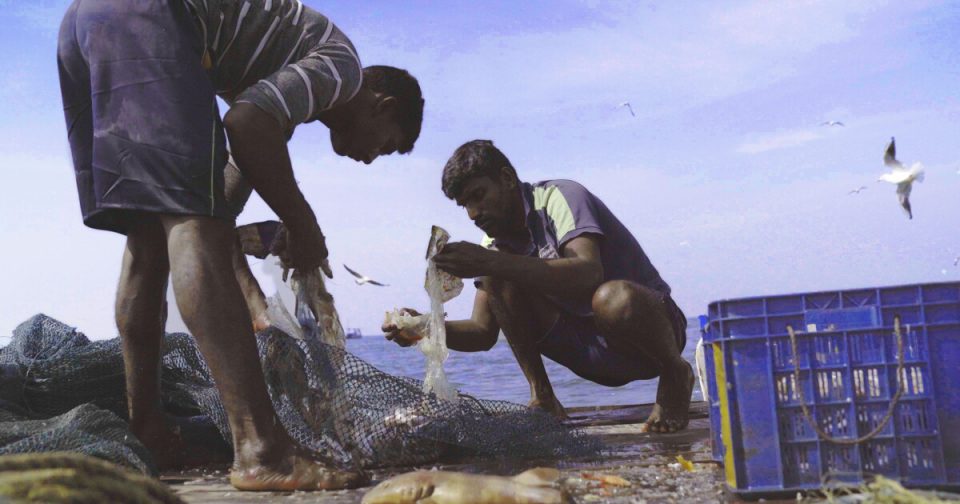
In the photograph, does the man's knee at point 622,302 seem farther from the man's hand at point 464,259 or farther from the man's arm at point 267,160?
the man's arm at point 267,160

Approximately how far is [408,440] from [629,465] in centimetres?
87

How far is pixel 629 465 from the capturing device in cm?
335

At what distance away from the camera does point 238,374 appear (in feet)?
9.52

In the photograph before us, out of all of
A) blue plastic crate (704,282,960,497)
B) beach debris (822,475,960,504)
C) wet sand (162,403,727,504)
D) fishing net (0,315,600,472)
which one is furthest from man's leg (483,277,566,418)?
beach debris (822,475,960,504)

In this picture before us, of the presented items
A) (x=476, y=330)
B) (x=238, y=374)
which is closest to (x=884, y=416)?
(x=238, y=374)

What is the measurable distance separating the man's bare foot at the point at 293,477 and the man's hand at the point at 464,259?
1.52 meters

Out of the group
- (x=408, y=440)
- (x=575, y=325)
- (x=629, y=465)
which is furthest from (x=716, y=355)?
(x=575, y=325)

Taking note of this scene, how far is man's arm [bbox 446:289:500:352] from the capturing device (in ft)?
17.4

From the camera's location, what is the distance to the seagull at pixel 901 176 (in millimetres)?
5391

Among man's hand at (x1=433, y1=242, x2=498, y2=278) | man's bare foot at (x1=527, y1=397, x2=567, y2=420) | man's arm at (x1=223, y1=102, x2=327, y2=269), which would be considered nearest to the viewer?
man's arm at (x1=223, y1=102, x2=327, y2=269)

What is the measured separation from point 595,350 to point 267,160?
2583 mm

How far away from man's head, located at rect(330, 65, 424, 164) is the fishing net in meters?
0.83

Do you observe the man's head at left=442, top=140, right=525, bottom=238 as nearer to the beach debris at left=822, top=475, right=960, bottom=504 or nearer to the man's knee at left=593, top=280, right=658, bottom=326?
the man's knee at left=593, top=280, right=658, bottom=326

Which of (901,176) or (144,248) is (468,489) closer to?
(144,248)
